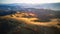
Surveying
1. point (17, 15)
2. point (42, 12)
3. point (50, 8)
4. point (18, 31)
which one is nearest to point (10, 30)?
point (18, 31)

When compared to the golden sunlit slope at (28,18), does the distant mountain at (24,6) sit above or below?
above

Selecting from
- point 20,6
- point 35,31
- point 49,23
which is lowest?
point 35,31

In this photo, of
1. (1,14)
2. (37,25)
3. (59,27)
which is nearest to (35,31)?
(37,25)

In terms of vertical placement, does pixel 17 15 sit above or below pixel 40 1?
below

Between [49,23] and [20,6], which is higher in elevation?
[20,6]

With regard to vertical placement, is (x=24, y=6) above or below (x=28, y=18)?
above

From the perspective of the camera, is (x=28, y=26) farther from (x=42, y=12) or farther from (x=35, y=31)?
(x=42, y=12)

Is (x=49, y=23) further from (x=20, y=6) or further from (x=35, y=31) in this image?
(x=20, y=6)

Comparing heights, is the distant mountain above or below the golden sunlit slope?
above
